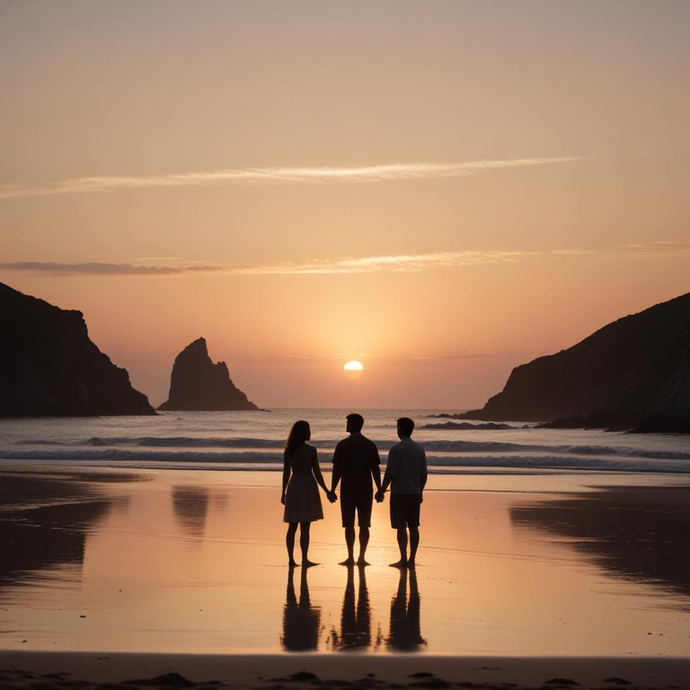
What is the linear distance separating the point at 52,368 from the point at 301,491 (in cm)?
15846

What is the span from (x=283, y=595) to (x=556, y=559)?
4.51m

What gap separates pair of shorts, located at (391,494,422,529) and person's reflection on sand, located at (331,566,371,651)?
1479 millimetres

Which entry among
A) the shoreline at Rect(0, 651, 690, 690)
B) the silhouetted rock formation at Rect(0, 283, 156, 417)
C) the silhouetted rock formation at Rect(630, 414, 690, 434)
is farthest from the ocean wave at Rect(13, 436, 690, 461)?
the silhouetted rock formation at Rect(0, 283, 156, 417)

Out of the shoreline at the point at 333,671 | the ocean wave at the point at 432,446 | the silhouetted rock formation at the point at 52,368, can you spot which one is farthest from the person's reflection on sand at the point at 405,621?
the silhouetted rock formation at the point at 52,368

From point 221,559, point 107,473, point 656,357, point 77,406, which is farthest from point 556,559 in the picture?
point 77,406

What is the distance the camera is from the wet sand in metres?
7.30

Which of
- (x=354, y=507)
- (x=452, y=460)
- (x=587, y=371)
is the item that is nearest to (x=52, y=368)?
(x=587, y=371)

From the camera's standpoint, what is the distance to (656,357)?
376 ft

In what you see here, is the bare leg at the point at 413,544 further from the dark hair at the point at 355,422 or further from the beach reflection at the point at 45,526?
the beach reflection at the point at 45,526

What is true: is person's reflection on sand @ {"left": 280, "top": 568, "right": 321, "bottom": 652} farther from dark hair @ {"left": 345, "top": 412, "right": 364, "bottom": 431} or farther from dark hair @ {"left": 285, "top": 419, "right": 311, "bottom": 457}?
dark hair @ {"left": 345, "top": 412, "right": 364, "bottom": 431}

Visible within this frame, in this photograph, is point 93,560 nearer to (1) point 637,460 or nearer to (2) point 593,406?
(1) point 637,460

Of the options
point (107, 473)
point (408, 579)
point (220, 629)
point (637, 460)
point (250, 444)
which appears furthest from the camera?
point (250, 444)

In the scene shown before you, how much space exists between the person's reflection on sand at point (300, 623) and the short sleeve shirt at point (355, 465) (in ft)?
6.99

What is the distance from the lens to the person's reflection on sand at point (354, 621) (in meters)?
7.99
